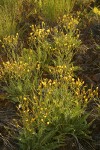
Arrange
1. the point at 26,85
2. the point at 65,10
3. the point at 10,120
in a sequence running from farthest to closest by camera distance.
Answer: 1. the point at 65,10
2. the point at 26,85
3. the point at 10,120

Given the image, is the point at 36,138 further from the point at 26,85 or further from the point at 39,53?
the point at 39,53

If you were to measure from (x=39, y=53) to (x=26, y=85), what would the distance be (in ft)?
1.68

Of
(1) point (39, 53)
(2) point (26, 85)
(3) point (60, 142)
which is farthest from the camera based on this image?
(1) point (39, 53)

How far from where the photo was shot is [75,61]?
3934 millimetres

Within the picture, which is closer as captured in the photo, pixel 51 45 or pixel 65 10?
pixel 51 45

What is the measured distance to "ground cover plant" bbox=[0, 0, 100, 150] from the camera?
291cm

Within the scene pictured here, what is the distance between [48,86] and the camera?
3.02m

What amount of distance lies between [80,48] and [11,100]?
42.2 inches

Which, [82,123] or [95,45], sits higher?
[95,45]

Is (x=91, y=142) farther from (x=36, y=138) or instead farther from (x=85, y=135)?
(x=36, y=138)

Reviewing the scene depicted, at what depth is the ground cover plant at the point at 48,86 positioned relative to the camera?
9.54 feet

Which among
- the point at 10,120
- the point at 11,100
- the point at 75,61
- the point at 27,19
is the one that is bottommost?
the point at 10,120

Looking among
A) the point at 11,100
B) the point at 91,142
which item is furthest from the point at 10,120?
the point at 91,142

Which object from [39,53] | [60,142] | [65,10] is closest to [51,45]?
[39,53]
